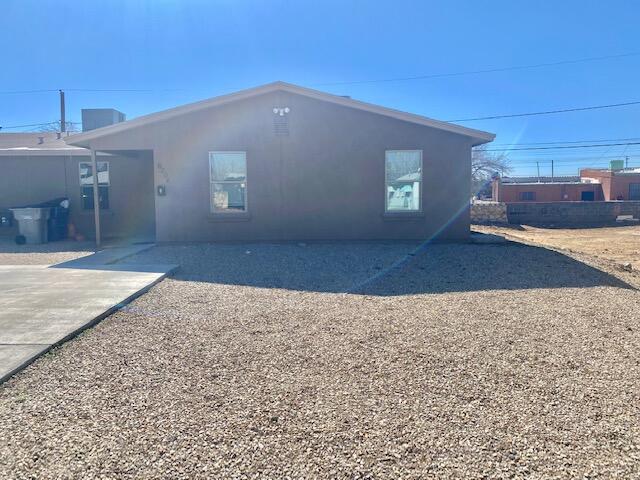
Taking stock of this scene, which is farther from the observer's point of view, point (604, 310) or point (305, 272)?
point (305, 272)

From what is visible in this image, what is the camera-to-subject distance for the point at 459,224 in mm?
12273

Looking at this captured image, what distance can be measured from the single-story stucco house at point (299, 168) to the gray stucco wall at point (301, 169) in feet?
0.08

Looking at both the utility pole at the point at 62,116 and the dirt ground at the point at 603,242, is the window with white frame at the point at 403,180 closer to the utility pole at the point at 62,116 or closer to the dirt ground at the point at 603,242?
the dirt ground at the point at 603,242

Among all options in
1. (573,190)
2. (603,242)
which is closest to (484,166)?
(573,190)

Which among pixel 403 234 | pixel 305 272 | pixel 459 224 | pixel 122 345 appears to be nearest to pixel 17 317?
pixel 122 345

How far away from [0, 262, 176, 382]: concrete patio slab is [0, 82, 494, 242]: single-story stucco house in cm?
329

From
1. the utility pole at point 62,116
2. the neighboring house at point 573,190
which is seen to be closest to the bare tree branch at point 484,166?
the neighboring house at point 573,190

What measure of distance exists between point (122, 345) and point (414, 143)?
9.01 meters

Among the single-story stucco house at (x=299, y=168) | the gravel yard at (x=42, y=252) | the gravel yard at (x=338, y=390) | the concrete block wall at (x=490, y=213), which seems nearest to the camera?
the gravel yard at (x=338, y=390)

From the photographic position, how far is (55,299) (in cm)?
639

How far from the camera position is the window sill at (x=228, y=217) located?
1189cm

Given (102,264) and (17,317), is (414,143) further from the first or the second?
(17,317)

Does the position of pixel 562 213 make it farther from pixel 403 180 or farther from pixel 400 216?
pixel 400 216

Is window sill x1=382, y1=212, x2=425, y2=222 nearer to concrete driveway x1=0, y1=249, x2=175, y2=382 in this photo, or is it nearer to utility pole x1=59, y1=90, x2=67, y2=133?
concrete driveway x1=0, y1=249, x2=175, y2=382
